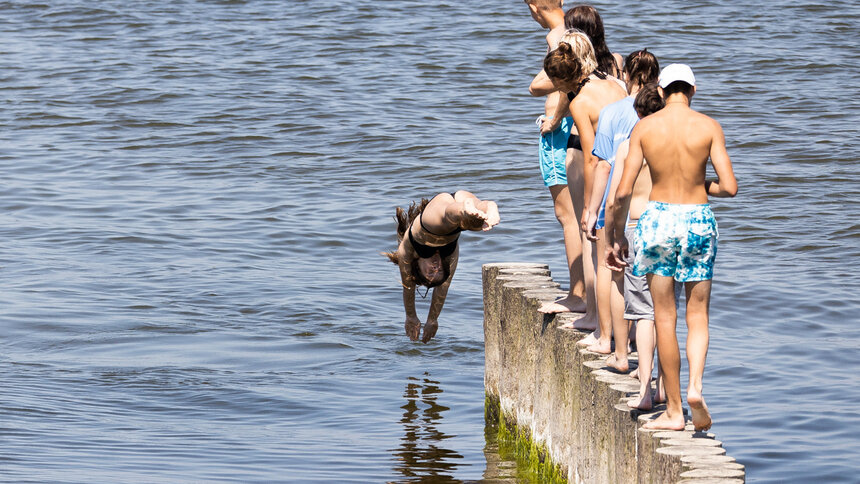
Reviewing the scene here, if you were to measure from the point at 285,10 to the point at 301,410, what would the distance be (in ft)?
75.7

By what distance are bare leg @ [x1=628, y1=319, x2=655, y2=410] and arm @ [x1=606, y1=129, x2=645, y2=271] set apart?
369 mm

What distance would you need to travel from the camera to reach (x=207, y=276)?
15172 mm

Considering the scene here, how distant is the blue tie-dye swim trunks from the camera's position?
578 cm

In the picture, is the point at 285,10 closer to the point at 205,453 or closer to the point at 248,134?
the point at 248,134

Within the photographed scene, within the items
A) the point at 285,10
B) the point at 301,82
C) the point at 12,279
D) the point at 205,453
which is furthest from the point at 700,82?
the point at 205,453

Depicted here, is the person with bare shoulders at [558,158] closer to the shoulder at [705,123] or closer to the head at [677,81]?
the head at [677,81]

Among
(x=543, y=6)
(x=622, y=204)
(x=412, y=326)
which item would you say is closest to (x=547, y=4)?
(x=543, y=6)

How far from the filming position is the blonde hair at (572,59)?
6.96m

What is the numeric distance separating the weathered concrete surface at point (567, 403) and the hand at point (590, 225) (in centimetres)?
71

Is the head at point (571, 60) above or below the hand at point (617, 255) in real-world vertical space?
above

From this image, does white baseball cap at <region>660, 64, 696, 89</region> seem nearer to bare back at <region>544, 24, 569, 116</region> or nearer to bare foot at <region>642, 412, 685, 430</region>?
bare back at <region>544, 24, 569, 116</region>

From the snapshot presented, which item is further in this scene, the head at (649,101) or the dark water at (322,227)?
the dark water at (322,227)

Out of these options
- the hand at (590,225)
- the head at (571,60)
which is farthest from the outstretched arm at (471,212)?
the head at (571,60)

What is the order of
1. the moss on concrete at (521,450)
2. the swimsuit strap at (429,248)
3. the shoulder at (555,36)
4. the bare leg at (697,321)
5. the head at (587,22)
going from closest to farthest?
the bare leg at (697,321), the head at (587,22), the shoulder at (555,36), the moss on concrete at (521,450), the swimsuit strap at (429,248)
